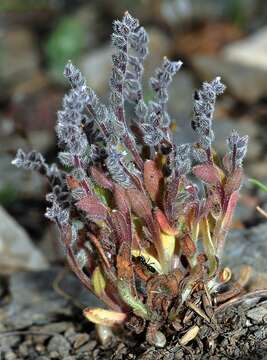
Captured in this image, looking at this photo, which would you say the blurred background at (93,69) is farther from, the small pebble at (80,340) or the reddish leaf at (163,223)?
the reddish leaf at (163,223)

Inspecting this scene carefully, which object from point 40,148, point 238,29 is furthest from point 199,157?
point 238,29

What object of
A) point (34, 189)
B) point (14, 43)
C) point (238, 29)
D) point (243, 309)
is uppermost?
point (14, 43)

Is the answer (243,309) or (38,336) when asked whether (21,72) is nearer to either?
(38,336)

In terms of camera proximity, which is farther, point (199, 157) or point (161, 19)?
point (161, 19)

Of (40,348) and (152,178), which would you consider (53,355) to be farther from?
(152,178)

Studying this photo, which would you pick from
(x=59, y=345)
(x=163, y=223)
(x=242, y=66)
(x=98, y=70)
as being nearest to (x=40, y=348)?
(x=59, y=345)

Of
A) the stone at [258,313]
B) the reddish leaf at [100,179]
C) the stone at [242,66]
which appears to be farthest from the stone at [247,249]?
the stone at [242,66]
